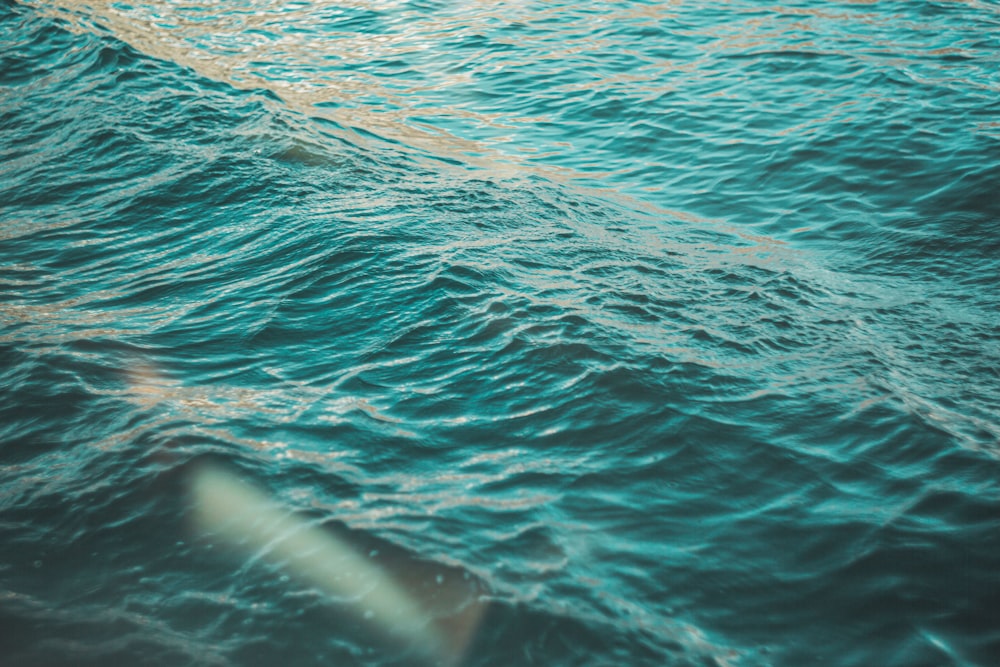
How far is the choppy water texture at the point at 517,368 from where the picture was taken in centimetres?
352

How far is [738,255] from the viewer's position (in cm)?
703

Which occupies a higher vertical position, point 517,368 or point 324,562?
point 324,562

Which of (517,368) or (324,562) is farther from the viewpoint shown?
(517,368)

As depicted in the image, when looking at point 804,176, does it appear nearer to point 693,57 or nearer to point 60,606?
point 693,57

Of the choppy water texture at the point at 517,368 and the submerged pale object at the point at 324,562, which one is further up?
the submerged pale object at the point at 324,562

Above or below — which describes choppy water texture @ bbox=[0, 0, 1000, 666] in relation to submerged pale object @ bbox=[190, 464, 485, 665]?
below

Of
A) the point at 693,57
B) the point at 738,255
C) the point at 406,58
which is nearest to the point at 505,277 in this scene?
the point at 738,255

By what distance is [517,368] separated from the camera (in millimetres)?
5230

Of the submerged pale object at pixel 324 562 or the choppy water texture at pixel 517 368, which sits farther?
the choppy water texture at pixel 517 368

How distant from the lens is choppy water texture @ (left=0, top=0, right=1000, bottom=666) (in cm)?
352

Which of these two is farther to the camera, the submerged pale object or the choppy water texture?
the choppy water texture

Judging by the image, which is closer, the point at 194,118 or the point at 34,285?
the point at 34,285

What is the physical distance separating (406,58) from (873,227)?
27.0 ft

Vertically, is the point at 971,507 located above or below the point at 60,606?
below
